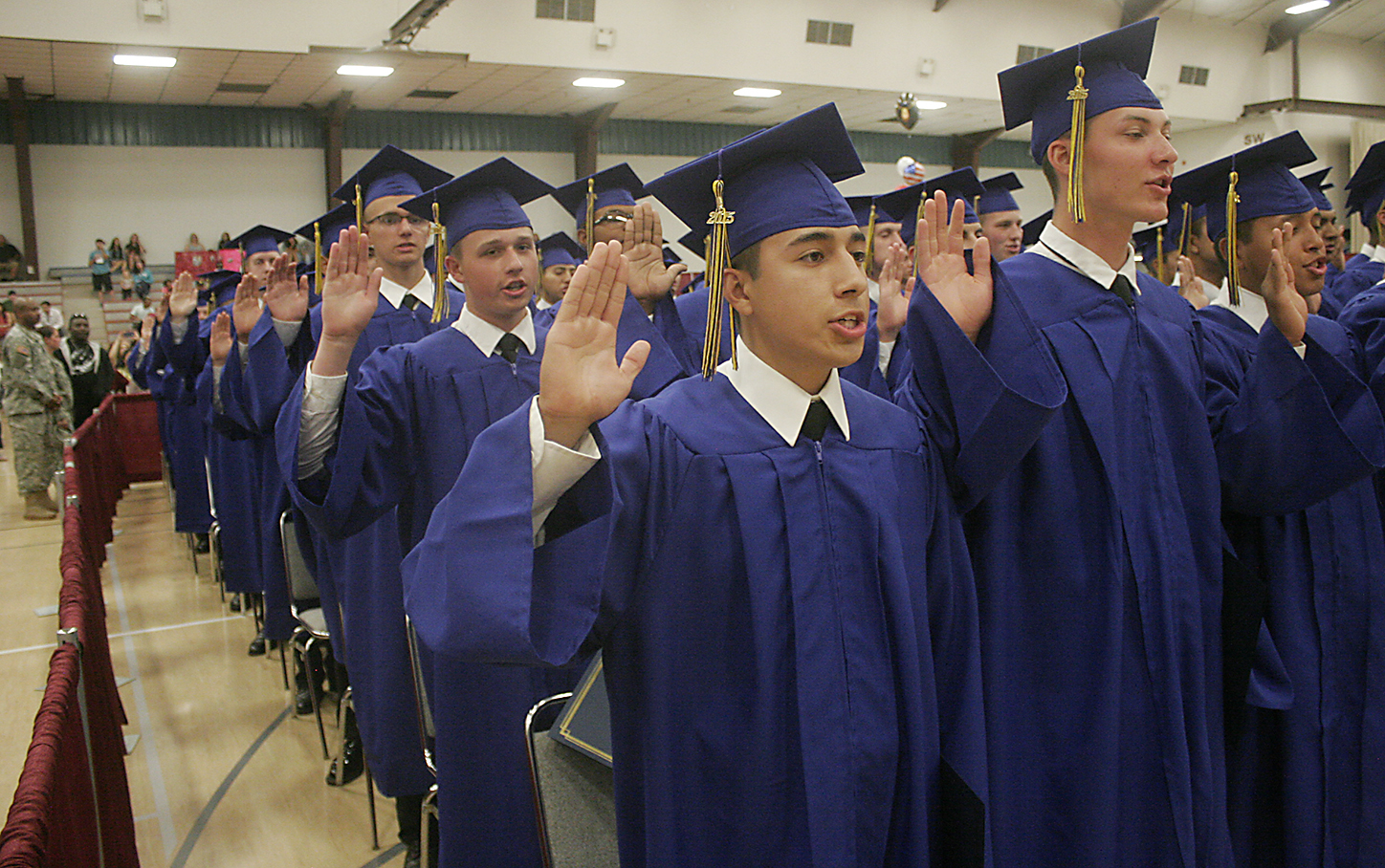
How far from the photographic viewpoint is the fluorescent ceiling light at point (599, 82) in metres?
16.4

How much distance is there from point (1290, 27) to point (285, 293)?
75.3ft

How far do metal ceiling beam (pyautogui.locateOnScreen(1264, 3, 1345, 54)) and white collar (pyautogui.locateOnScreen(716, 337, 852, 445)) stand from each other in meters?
22.8

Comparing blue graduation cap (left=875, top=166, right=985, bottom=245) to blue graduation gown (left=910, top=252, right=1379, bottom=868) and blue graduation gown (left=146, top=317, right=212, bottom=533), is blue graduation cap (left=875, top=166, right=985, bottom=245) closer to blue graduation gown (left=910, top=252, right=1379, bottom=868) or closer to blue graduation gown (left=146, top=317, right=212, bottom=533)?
blue graduation gown (left=910, top=252, right=1379, bottom=868)

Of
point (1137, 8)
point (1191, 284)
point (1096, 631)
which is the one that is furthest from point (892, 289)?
point (1137, 8)

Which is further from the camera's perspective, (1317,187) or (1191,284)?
(1317,187)

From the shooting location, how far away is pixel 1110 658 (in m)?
2.21

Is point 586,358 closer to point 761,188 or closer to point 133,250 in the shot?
point 761,188

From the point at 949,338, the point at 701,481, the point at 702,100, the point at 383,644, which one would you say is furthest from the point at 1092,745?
the point at 702,100

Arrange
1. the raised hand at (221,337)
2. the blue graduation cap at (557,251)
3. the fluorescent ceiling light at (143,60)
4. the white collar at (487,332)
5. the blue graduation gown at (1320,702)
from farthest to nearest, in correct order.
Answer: the fluorescent ceiling light at (143,60)
the blue graduation cap at (557,251)
the raised hand at (221,337)
the white collar at (487,332)
the blue graduation gown at (1320,702)

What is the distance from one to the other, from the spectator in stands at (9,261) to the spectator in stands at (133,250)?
63.3 inches

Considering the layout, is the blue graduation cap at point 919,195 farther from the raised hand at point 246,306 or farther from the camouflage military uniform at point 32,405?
the camouflage military uniform at point 32,405

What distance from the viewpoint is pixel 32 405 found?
10.4 meters

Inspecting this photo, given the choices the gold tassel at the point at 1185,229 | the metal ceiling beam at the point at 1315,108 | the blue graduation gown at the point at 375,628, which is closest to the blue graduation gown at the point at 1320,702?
the gold tassel at the point at 1185,229

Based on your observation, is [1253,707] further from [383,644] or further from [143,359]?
[143,359]
